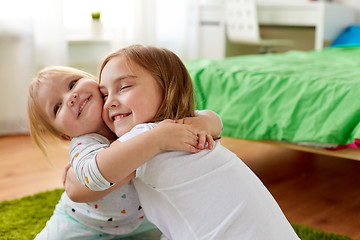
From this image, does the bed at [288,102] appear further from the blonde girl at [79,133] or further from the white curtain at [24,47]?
the white curtain at [24,47]

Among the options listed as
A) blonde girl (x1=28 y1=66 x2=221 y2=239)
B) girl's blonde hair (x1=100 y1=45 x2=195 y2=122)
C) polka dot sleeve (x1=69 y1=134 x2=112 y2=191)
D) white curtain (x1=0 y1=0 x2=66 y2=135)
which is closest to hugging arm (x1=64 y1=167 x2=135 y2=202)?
blonde girl (x1=28 y1=66 x2=221 y2=239)

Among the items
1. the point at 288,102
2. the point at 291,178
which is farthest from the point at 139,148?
the point at 291,178

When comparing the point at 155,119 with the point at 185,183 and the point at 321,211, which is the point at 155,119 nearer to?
the point at 185,183

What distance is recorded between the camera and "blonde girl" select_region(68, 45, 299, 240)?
0.91 metres

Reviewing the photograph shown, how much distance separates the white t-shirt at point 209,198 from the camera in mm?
912

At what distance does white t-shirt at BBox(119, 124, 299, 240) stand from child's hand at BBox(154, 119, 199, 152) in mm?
19

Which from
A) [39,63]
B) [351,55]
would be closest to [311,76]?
[351,55]

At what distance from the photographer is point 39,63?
296 centimetres

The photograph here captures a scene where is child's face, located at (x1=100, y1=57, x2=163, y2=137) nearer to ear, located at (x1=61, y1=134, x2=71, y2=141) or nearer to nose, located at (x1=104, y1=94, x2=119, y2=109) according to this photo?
nose, located at (x1=104, y1=94, x2=119, y2=109)

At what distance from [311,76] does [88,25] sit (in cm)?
223

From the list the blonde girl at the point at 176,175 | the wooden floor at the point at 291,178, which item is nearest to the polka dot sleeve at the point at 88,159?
the blonde girl at the point at 176,175

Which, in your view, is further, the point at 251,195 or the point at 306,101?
the point at 306,101

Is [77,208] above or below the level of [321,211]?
above

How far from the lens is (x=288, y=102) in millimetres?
1783
